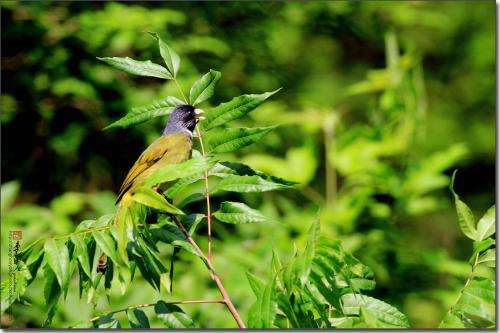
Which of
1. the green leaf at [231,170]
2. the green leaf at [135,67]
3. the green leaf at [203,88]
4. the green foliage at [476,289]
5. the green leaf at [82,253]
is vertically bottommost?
the green foliage at [476,289]

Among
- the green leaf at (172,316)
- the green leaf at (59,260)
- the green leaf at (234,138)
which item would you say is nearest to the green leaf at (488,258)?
the green leaf at (234,138)

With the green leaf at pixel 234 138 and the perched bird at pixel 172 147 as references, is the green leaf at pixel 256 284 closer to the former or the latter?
the green leaf at pixel 234 138

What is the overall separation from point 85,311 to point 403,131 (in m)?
1.84

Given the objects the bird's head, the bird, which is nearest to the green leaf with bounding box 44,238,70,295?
the bird

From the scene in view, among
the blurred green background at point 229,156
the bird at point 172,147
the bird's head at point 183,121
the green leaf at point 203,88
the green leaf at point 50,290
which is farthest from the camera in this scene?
the blurred green background at point 229,156

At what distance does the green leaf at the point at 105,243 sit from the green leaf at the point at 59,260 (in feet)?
0.23

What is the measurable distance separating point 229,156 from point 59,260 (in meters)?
2.38

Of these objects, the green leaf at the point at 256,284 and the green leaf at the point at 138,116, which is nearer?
the green leaf at the point at 256,284

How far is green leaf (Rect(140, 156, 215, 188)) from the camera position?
1.36 meters

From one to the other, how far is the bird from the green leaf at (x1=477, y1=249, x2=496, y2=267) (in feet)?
3.11

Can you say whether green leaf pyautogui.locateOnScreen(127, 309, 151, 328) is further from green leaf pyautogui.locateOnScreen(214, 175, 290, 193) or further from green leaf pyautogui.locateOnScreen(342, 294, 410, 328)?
green leaf pyautogui.locateOnScreen(342, 294, 410, 328)

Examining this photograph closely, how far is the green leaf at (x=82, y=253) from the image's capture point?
140 cm

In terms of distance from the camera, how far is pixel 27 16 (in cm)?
372

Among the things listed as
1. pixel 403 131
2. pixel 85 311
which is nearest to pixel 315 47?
pixel 403 131
